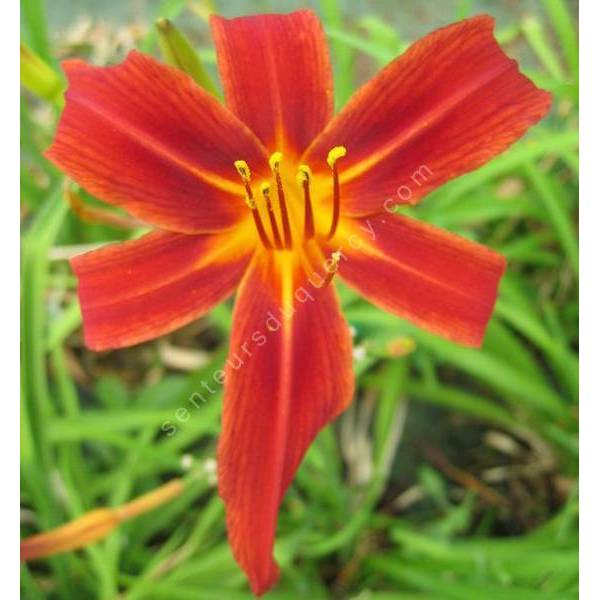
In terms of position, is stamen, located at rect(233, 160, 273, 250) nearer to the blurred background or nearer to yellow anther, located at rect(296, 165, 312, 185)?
yellow anther, located at rect(296, 165, 312, 185)

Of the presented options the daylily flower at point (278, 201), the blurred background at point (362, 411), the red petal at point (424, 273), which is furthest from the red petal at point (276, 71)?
the blurred background at point (362, 411)

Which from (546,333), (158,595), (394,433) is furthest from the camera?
(394,433)

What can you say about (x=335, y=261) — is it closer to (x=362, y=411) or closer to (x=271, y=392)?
(x=271, y=392)

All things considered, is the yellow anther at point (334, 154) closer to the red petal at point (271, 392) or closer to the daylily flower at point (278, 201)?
the daylily flower at point (278, 201)

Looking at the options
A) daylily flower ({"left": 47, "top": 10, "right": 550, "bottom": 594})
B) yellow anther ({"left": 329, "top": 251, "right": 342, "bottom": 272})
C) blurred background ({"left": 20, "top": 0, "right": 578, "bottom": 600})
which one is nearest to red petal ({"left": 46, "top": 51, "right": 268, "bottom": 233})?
daylily flower ({"left": 47, "top": 10, "right": 550, "bottom": 594})

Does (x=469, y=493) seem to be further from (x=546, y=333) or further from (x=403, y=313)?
(x=403, y=313)

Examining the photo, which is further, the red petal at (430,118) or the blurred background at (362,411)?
the blurred background at (362,411)

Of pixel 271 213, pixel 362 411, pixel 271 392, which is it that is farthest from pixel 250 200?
pixel 362 411

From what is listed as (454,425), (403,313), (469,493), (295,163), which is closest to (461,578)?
(469,493)
